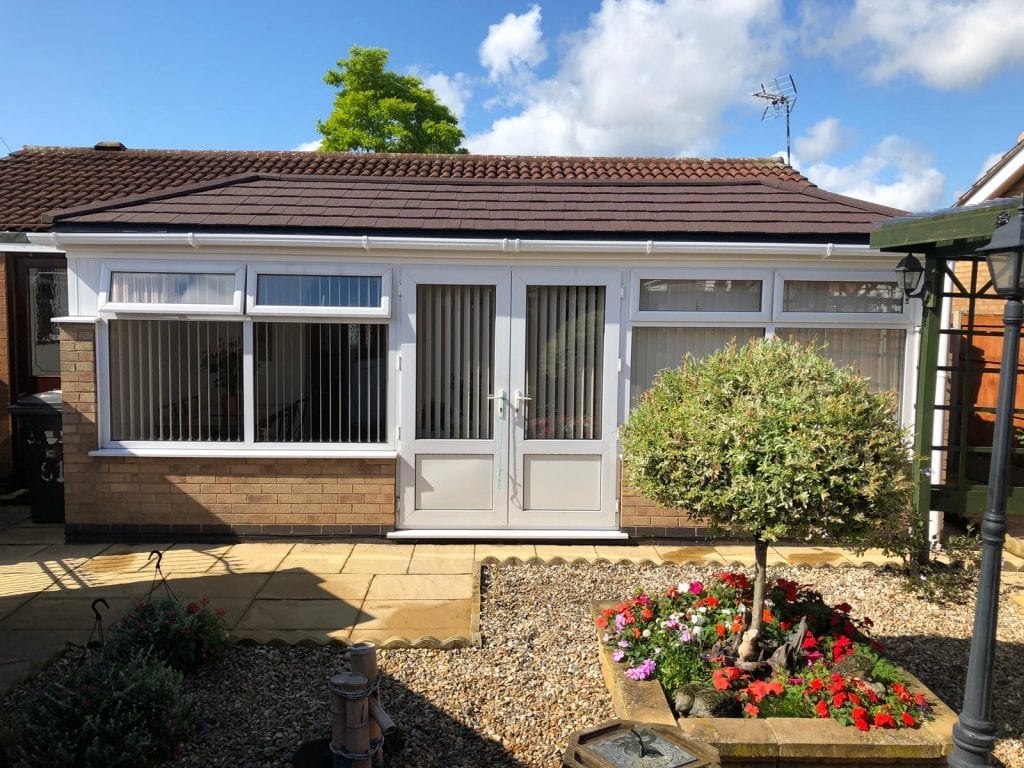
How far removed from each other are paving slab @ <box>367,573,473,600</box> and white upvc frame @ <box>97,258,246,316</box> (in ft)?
8.96

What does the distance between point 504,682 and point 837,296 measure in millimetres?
4777

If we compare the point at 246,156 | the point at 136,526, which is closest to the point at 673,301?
the point at 136,526

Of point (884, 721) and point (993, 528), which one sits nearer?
point (993, 528)

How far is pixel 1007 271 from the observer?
3.20 m

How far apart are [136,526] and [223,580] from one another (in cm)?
156

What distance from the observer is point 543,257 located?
6758 mm

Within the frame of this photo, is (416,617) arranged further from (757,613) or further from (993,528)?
(993,528)

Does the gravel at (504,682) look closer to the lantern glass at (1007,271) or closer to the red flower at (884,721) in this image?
the red flower at (884,721)

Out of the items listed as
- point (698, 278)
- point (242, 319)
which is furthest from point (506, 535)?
point (242, 319)

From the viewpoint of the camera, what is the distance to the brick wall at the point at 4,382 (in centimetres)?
870

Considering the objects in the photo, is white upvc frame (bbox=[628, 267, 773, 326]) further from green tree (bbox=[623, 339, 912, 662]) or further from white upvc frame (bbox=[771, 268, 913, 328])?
green tree (bbox=[623, 339, 912, 662])

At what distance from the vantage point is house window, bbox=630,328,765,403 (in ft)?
22.7

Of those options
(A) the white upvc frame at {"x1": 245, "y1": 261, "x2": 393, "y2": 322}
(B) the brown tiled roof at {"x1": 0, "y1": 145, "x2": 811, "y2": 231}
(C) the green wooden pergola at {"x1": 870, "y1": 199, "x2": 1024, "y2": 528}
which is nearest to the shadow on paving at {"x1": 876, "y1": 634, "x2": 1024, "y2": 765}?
(C) the green wooden pergola at {"x1": 870, "y1": 199, "x2": 1024, "y2": 528}

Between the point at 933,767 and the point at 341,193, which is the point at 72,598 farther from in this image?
the point at 933,767
